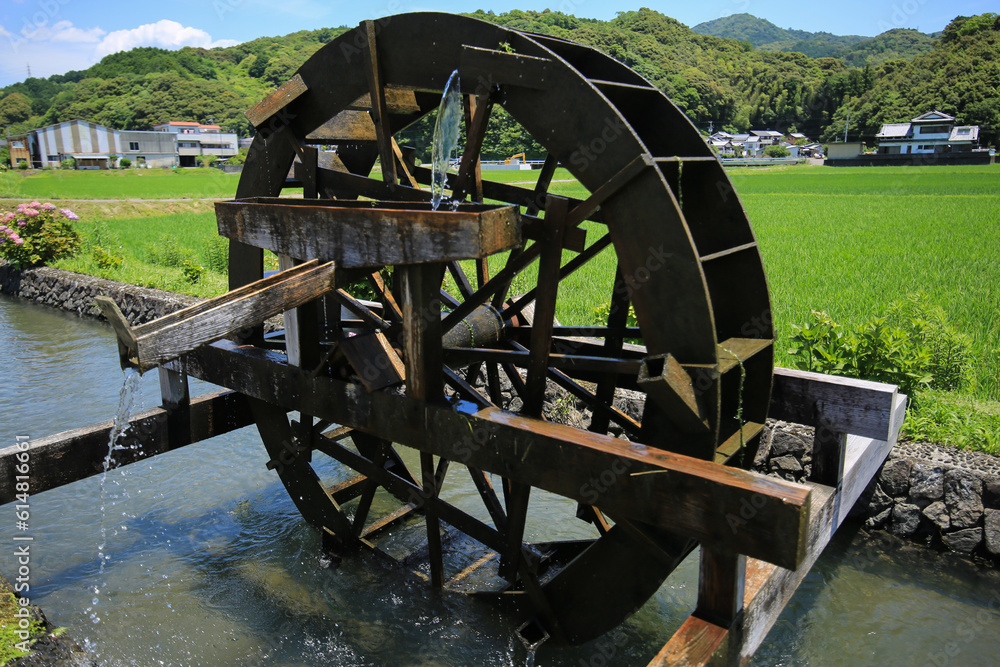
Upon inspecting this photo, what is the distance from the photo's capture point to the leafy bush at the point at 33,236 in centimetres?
1285

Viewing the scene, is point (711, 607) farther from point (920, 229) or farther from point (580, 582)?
point (920, 229)

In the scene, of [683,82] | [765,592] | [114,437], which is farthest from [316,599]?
[683,82]

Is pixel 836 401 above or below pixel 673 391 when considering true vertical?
below

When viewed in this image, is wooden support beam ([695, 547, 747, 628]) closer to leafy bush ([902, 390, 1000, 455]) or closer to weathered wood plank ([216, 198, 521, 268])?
weathered wood plank ([216, 198, 521, 268])

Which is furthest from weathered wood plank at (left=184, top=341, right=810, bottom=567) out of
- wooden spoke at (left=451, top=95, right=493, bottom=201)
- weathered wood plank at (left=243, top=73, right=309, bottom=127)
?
weathered wood plank at (left=243, top=73, right=309, bottom=127)

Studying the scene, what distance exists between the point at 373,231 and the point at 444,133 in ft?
2.94

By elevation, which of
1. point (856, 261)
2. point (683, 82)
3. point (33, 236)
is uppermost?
point (683, 82)

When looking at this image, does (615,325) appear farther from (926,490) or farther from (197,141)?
(197,141)

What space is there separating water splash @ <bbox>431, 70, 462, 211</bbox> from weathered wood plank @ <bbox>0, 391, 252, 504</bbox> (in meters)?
2.00

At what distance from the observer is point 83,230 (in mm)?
16453

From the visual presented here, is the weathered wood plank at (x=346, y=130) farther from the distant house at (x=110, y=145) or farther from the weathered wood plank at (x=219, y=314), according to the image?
the distant house at (x=110, y=145)

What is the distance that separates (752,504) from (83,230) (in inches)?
722

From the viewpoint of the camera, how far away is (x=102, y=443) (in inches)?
145

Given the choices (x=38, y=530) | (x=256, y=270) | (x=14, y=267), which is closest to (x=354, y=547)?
(x=256, y=270)
